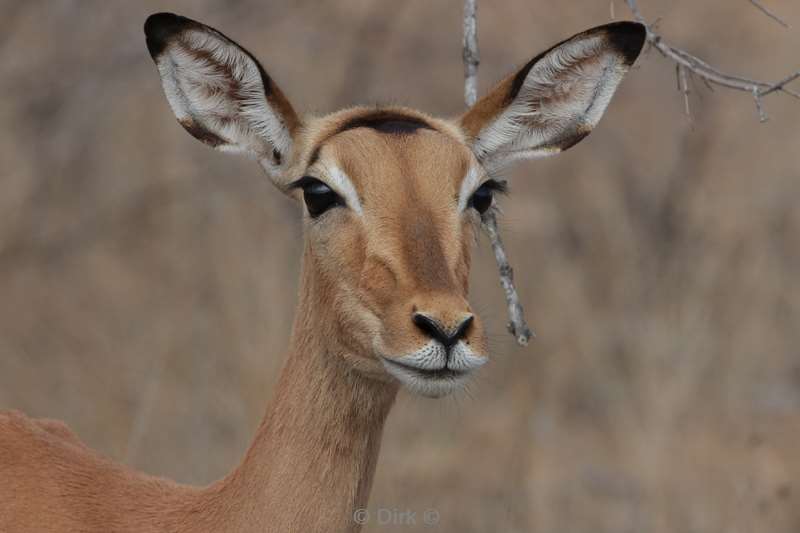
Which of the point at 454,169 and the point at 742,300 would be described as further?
the point at 742,300

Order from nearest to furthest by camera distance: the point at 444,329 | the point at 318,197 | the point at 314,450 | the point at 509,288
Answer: the point at 444,329 → the point at 314,450 → the point at 318,197 → the point at 509,288

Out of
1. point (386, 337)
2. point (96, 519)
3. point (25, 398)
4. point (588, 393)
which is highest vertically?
point (588, 393)

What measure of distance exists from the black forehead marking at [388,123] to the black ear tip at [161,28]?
0.73 m

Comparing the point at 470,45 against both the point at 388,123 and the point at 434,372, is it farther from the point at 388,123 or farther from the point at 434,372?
the point at 434,372

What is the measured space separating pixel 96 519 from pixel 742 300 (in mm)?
8817

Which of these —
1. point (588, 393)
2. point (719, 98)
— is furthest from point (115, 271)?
point (719, 98)

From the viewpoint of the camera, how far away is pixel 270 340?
10.4 meters

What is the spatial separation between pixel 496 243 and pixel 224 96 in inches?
48.2

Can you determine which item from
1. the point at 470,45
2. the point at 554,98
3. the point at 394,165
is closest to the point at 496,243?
the point at 394,165

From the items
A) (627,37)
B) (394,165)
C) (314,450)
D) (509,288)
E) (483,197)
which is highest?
(627,37)

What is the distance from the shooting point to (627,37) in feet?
17.7

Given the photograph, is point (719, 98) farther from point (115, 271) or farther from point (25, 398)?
point (25, 398)

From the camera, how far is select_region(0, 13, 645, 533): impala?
477cm

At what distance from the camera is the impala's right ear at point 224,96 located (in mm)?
5211
